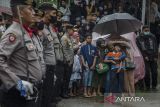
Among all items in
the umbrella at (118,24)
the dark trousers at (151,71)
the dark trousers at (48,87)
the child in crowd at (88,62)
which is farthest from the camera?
the dark trousers at (151,71)

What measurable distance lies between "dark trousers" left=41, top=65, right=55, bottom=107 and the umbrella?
16.0 feet

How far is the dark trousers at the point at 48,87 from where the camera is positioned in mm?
7305

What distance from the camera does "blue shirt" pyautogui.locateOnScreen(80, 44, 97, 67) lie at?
38.7 ft

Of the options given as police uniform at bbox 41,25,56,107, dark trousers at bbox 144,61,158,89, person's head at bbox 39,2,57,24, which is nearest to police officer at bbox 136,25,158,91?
dark trousers at bbox 144,61,158,89

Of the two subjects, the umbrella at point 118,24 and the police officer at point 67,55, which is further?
the umbrella at point 118,24

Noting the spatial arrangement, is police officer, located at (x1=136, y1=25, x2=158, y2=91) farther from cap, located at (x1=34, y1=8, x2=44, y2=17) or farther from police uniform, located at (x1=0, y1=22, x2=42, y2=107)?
police uniform, located at (x1=0, y1=22, x2=42, y2=107)

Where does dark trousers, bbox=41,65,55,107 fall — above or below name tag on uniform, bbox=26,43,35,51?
below

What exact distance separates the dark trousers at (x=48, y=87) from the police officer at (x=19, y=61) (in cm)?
212

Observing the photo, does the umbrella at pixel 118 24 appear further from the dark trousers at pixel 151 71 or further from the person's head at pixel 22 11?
the person's head at pixel 22 11

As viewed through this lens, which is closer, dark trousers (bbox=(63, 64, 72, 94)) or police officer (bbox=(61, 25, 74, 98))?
police officer (bbox=(61, 25, 74, 98))

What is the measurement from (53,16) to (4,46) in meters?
3.12

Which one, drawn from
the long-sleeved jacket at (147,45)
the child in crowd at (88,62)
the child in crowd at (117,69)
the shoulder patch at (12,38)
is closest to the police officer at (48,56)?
the shoulder patch at (12,38)

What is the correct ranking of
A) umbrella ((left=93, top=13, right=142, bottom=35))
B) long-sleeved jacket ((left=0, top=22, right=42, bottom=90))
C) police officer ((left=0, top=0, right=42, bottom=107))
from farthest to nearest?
umbrella ((left=93, top=13, right=142, bottom=35)) → long-sleeved jacket ((left=0, top=22, right=42, bottom=90)) → police officer ((left=0, top=0, right=42, bottom=107))

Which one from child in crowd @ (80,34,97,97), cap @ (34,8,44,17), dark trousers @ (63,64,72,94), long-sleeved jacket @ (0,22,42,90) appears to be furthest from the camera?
child in crowd @ (80,34,97,97)
